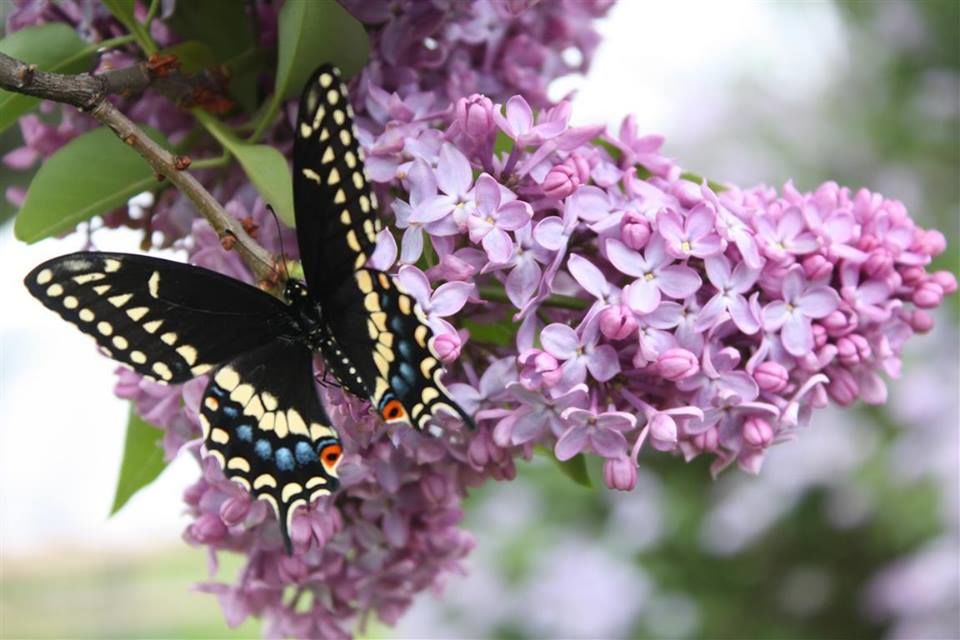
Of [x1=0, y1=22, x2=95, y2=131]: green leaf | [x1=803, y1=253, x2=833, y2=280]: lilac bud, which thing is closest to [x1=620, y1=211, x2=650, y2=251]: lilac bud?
[x1=803, y1=253, x2=833, y2=280]: lilac bud

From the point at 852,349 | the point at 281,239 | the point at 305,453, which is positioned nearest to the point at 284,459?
the point at 305,453

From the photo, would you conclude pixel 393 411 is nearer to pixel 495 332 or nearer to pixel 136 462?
pixel 495 332

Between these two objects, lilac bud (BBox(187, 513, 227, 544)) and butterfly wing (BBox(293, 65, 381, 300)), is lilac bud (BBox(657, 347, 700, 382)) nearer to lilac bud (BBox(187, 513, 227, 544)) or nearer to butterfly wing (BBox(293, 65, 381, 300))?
butterfly wing (BBox(293, 65, 381, 300))

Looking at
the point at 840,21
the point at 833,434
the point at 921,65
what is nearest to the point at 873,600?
the point at 833,434

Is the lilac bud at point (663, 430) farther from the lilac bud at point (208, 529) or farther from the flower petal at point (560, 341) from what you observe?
the lilac bud at point (208, 529)

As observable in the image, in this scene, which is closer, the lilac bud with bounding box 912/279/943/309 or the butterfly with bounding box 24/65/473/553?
the butterfly with bounding box 24/65/473/553
